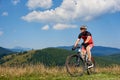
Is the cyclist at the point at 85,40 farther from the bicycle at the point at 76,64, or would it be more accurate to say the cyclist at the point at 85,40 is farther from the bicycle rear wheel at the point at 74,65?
the bicycle rear wheel at the point at 74,65

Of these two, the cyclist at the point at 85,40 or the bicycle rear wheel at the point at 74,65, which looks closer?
the bicycle rear wheel at the point at 74,65

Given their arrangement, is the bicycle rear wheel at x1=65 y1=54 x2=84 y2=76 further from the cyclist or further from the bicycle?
the cyclist

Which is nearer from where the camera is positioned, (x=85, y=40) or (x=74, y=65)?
(x=74, y=65)

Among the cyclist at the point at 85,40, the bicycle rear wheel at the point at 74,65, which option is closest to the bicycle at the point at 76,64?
the bicycle rear wheel at the point at 74,65

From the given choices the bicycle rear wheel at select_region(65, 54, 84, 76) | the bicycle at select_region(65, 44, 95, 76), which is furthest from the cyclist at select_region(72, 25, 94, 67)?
the bicycle rear wheel at select_region(65, 54, 84, 76)

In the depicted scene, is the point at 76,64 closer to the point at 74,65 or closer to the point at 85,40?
the point at 74,65

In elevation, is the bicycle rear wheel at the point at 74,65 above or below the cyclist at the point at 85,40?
below

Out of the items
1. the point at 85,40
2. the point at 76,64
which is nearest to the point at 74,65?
the point at 76,64

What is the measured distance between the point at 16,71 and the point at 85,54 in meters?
4.09

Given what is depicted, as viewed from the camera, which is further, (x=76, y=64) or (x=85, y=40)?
(x=85, y=40)

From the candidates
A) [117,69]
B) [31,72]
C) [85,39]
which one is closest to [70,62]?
[85,39]

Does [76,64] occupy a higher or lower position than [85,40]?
lower

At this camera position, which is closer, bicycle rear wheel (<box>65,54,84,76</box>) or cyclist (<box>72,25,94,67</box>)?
bicycle rear wheel (<box>65,54,84,76</box>)

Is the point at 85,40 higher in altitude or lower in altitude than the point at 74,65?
higher
